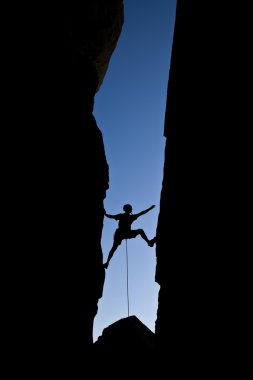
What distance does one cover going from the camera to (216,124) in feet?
13.6

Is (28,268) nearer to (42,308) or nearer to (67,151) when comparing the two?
(42,308)

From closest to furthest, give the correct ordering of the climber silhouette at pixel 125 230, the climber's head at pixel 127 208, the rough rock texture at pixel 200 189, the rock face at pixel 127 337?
1. the rough rock texture at pixel 200 189
2. the rock face at pixel 127 337
3. the climber silhouette at pixel 125 230
4. the climber's head at pixel 127 208

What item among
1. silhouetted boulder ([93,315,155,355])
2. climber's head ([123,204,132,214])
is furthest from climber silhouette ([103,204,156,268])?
silhouetted boulder ([93,315,155,355])

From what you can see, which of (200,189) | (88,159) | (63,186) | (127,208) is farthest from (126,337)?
(200,189)

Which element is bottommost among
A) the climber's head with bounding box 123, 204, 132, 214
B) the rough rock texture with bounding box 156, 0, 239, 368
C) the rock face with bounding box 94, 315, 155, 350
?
the rock face with bounding box 94, 315, 155, 350

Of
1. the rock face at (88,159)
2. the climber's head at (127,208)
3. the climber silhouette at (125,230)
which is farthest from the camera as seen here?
the climber's head at (127,208)

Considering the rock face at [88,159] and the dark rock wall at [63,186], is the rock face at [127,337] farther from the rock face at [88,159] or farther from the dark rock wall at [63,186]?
the dark rock wall at [63,186]

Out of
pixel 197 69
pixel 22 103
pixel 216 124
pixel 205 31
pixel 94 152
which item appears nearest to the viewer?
pixel 216 124

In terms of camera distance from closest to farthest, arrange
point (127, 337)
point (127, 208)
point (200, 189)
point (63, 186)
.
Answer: point (200, 189)
point (63, 186)
point (127, 337)
point (127, 208)

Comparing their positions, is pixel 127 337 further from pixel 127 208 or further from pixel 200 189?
pixel 200 189

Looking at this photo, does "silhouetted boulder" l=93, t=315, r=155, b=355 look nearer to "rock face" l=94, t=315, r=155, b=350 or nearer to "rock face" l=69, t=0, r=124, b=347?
"rock face" l=94, t=315, r=155, b=350

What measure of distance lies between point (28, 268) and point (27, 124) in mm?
4301

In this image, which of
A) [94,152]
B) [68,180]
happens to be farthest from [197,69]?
[94,152]

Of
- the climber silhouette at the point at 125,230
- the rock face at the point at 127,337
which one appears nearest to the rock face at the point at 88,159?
the climber silhouette at the point at 125,230
